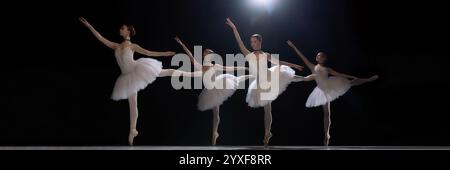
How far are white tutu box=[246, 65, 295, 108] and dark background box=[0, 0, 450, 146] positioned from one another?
0.93 m

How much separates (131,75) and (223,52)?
145 centimetres

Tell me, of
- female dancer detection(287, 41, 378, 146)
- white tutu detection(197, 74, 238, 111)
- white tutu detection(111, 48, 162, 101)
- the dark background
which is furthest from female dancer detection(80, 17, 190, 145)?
female dancer detection(287, 41, 378, 146)

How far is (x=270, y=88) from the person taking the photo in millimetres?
6051

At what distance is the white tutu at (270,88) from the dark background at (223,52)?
0.93 meters

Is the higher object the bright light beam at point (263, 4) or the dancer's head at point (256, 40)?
the bright light beam at point (263, 4)

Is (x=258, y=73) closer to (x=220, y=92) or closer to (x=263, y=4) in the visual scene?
(x=220, y=92)

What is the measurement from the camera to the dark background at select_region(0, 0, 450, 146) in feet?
22.7

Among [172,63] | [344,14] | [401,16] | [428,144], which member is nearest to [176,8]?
[172,63]

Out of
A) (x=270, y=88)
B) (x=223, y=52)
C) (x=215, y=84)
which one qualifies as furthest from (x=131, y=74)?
(x=223, y=52)

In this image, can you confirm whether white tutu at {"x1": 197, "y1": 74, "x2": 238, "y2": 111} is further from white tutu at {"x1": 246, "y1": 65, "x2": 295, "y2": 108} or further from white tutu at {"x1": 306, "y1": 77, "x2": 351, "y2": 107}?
white tutu at {"x1": 306, "y1": 77, "x2": 351, "y2": 107}

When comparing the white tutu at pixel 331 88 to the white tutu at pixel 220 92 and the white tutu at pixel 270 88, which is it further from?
the white tutu at pixel 220 92

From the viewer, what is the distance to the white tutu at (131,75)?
5.85 meters

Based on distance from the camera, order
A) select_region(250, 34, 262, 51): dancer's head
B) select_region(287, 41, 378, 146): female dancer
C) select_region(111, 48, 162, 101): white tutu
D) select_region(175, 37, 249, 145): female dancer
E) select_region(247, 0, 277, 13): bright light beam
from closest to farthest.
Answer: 1. select_region(111, 48, 162, 101): white tutu
2. select_region(250, 34, 262, 51): dancer's head
3. select_region(175, 37, 249, 145): female dancer
4. select_region(287, 41, 378, 146): female dancer
5. select_region(247, 0, 277, 13): bright light beam

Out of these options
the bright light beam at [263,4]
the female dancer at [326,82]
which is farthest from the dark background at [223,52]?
the female dancer at [326,82]
